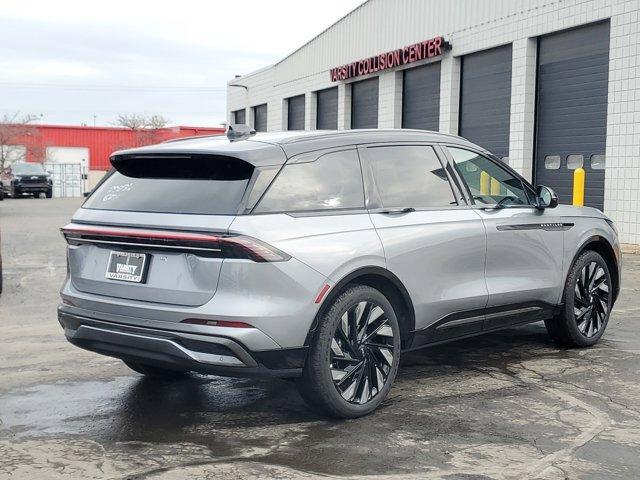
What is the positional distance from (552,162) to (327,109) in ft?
40.8

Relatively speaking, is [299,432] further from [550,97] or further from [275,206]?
[550,97]

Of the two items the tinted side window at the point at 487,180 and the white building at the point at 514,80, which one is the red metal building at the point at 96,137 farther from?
the tinted side window at the point at 487,180

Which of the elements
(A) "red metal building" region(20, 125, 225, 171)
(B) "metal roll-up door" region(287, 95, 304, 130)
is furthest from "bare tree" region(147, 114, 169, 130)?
(B) "metal roll-up door" region(287, 95, 304, 130)

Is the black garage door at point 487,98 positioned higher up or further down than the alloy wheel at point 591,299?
higher up

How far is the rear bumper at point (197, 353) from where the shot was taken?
4461 millimetres

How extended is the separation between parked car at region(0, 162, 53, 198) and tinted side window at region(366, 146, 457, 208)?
133 feet

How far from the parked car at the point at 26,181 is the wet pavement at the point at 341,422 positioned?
38.2 metres

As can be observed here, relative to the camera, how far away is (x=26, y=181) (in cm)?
4328

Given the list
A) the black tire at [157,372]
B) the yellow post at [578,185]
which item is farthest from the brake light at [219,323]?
the yellow post at [578,185]

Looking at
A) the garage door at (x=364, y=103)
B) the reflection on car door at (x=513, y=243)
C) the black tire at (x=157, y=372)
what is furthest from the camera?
the garage door at (x=364, y=103)

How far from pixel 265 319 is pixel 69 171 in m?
53.1

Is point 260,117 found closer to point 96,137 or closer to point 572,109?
point 572,109

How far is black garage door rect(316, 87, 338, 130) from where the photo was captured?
28797 millimetres

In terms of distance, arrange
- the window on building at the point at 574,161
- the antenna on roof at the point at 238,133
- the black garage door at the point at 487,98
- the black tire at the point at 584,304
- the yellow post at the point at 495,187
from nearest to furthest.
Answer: the antenna on roof at the point at 238,133 < the yellow post at the point at 495,187 < the black tire at the point at 584,304 < the window on building at the point at 574,161 < the black garage door at the point at 487,98
